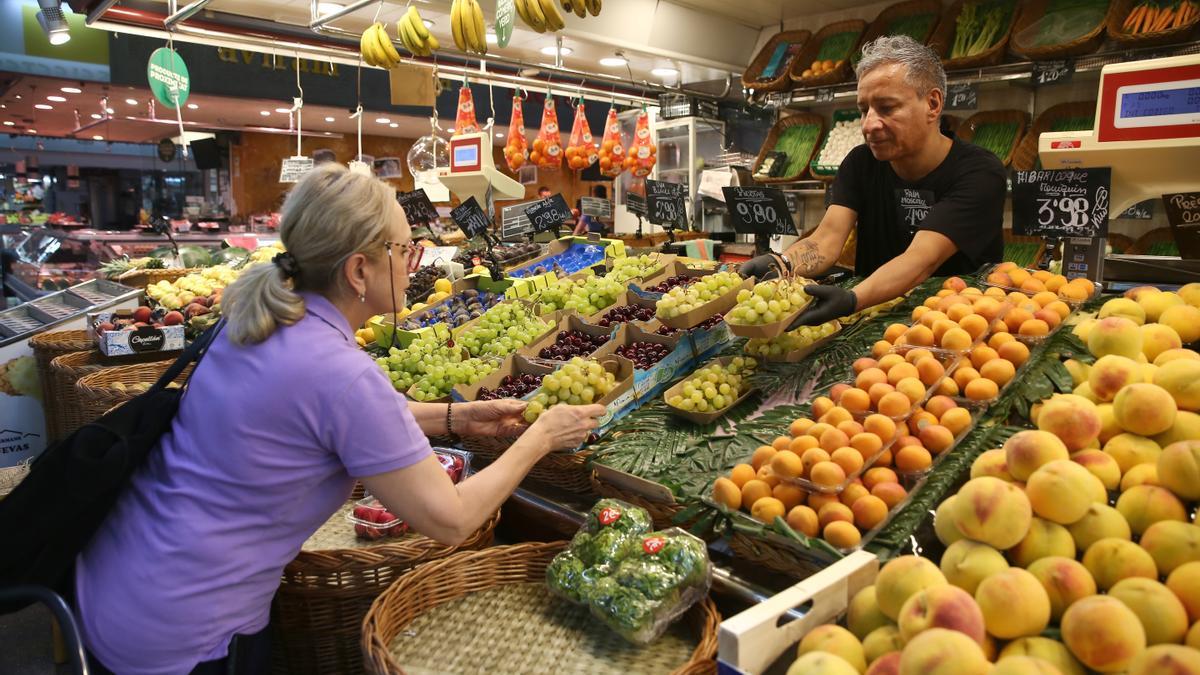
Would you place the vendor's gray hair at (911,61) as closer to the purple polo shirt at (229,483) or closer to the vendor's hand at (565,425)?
the vendor's hand at (565,425)

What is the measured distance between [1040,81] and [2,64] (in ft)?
40.8

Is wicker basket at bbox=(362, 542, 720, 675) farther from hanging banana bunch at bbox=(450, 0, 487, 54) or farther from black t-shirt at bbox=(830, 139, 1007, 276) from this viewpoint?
hanging banana bunch at bbox=(450, 0, 487, 54)

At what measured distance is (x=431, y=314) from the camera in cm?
353

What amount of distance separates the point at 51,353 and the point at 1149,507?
4941mm

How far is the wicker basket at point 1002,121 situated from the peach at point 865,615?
5.24 m

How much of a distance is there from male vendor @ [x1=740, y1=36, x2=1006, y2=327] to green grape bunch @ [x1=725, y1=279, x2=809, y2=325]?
2.1 inches

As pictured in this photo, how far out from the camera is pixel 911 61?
2535 mm

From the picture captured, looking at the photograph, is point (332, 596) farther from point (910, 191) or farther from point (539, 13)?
point (539, 13)

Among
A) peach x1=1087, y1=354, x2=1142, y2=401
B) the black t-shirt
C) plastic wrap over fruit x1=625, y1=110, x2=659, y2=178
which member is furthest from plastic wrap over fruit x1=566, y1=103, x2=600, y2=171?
peach x1=1087, y1=354, x2=1142, y2=401

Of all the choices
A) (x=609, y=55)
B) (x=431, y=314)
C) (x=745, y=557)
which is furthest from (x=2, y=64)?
(x=745, y=557)

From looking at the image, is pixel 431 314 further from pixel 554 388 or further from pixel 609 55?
pixel 609 55

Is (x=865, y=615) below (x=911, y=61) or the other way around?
below

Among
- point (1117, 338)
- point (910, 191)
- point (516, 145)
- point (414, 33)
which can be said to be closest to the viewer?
point (1117, 338)

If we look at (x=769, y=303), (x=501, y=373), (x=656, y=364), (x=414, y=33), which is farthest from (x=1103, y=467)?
(x=414, y=33)
